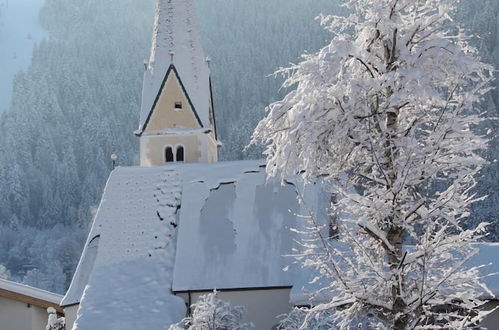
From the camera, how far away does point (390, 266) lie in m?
7.36

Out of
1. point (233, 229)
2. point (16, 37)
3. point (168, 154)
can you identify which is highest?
point (16, 37)

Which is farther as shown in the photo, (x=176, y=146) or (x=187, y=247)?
(x=176, y=146)

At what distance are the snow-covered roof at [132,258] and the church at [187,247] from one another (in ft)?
0.07

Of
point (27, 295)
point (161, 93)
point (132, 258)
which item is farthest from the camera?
point (161, 93)

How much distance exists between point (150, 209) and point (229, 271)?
2.80 meters

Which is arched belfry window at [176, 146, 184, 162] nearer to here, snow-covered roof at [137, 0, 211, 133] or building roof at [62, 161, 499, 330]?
snow-covered roof at [137, 0, 211, 133]

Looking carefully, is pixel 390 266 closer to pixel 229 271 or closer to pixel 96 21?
pixel 229 271

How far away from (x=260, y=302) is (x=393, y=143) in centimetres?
1040

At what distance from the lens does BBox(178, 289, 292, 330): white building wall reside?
17078 mm

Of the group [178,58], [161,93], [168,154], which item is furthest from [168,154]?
[178,58]

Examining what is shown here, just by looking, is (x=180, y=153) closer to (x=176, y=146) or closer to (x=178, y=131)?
(x=176, y=146)

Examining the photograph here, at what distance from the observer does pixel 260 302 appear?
17203 millimetres

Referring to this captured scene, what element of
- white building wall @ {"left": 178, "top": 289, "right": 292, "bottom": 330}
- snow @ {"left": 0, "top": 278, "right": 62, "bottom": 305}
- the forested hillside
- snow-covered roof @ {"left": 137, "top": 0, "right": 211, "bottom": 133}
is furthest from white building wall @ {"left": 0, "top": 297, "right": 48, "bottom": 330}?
the forested hillside

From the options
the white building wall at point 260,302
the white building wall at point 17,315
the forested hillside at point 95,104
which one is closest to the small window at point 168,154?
the white building wall at point 17,315
